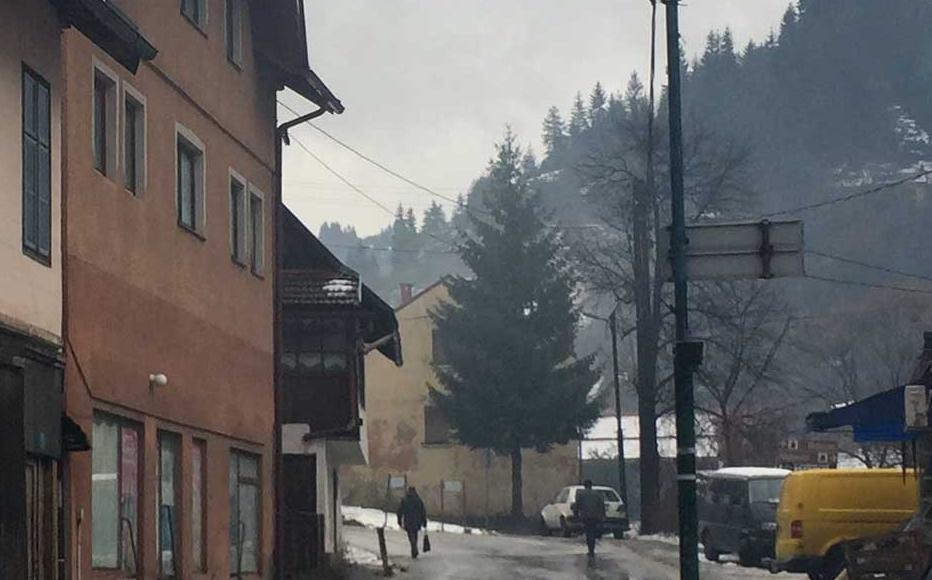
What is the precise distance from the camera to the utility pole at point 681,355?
1734 cm

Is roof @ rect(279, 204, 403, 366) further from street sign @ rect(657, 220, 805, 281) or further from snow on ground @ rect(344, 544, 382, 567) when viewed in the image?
street sign @ rect(657, 220, 805, 281)

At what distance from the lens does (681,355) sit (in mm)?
17391

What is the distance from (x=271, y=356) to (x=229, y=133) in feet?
13.5

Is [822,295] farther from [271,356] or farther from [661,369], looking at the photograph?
[271,356]

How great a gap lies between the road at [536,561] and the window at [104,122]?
547 inches

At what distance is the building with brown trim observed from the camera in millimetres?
17797

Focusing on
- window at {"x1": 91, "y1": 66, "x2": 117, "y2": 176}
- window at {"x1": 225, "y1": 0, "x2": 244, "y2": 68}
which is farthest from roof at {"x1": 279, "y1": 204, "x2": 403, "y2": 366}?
window at {"x1": 91, "y1": 66, "x2": 117, "y2": 176}

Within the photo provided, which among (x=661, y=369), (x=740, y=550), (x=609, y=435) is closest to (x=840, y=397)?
(x=609, y=435)

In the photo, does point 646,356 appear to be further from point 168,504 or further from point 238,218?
point 168,504

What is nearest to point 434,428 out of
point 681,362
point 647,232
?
point 647,232

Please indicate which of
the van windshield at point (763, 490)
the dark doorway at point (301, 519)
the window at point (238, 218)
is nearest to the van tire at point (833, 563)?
the van windshield at point (763, 490)

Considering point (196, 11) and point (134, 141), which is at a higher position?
point (196, 11)

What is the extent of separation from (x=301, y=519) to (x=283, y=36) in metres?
9.90

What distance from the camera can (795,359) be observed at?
4309 inches
